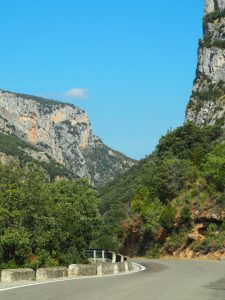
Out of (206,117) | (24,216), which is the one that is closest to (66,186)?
(24,216)

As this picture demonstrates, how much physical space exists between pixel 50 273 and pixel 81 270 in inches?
107

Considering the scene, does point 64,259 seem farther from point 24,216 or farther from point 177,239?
point 177,239

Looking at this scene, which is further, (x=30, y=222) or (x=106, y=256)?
(x=106, y=256)

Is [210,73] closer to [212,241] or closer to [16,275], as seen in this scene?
[212,241]

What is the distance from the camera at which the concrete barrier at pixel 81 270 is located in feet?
70.5

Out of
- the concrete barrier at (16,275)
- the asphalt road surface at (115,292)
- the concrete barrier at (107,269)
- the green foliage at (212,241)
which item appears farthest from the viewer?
the green foliage at (212,241)

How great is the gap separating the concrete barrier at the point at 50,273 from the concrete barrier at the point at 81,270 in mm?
444

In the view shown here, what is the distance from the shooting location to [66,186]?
47594 millimetres

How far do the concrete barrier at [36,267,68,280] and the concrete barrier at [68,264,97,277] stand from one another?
1.46ft

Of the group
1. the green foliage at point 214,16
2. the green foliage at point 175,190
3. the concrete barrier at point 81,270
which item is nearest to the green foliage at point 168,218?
the green foliage at point 175,190

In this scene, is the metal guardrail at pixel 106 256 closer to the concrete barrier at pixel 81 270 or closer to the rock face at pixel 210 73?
the concrete barrier at pixel 81 270

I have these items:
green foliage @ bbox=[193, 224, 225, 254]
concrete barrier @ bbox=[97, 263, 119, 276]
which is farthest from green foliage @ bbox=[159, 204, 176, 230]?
concrete barrier @ bbox=[97, 263, 119, 276]

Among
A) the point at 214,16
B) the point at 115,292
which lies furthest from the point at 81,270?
the point at 214,16

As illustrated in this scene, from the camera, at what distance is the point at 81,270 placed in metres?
22.1
